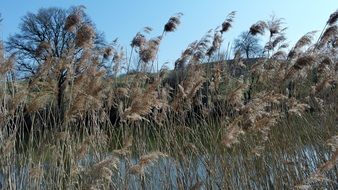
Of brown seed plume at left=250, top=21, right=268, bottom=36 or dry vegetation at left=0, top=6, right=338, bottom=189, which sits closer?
dry vegetation at left=0, top=6, right=338, bottom=189

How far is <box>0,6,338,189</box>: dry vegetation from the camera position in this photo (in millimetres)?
3473

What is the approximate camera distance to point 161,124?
14.2 feet

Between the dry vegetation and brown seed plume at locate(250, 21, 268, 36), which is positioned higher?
brown seed plume at locate(250, 21, 268, 36)

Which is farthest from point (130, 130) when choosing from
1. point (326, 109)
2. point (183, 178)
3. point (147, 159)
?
point (326, 109)

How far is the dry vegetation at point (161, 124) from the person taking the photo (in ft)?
11.4

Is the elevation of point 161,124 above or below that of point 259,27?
below

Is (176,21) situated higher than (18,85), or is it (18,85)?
(176,21)

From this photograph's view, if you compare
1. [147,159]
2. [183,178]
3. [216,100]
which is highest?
[216,100]

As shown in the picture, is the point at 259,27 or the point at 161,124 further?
the point at 259,27

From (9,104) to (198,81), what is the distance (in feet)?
5.26

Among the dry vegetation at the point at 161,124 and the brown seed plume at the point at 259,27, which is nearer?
the dry vegetation at the point at 161,124

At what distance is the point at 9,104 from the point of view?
3.41m

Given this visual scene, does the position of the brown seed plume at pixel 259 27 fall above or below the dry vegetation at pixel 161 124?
above

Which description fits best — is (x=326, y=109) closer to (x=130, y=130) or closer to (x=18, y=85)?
(x=130, y=130)
